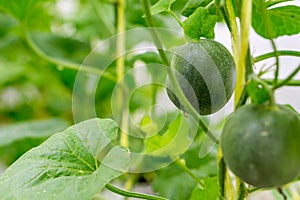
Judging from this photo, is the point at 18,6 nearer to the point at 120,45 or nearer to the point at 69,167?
the point at 120,45

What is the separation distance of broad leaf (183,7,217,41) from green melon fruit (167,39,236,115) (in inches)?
1.2

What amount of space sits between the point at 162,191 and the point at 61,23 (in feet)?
3.04

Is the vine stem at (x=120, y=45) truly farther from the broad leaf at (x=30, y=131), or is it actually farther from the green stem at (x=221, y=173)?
the green stem at (x=221, y=173)

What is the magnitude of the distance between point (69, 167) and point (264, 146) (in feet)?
0.80

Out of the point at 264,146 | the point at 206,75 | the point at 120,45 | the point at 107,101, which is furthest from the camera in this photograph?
the point at 107,101

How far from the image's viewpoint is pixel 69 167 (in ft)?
1.78

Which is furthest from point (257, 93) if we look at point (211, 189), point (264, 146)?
point (211, 189)

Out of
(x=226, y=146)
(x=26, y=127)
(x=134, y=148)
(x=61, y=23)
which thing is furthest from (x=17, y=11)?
(x=226, y=146)

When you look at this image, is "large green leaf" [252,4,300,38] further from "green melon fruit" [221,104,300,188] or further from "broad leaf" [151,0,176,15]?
"green melon fruit" [221,104,300,188]

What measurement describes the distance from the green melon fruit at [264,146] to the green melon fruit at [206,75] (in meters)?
0.09

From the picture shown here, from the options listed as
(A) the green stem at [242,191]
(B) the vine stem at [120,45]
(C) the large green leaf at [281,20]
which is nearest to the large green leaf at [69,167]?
(A) the green stem at [242,191]

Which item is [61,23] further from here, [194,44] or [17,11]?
[194,44]

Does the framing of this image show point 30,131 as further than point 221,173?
Yes

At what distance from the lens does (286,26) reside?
64 cm
